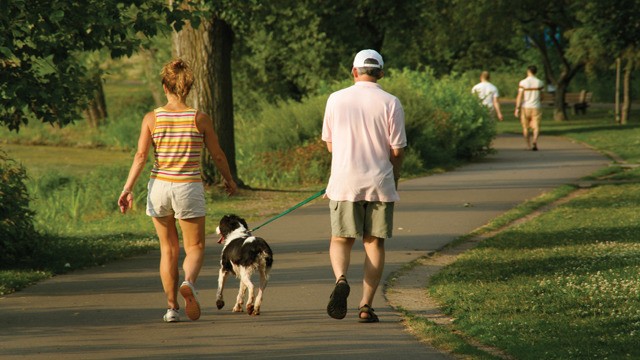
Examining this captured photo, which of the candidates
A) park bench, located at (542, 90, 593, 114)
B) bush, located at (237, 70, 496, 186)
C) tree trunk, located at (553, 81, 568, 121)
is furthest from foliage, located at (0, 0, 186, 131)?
park bench, located at (542, 90, 593, 114)

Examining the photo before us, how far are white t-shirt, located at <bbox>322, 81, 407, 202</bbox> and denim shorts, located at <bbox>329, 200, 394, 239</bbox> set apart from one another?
0.07m

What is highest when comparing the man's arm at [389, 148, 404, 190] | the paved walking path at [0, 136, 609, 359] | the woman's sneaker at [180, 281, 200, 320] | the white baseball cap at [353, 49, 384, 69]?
the white baseball cap at [353, 49, 384, 69]

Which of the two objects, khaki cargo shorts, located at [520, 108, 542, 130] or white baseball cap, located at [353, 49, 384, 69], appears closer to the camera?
white baseball cap, located at [353, 49, 384, 69]

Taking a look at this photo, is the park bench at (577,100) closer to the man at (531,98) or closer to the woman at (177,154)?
the man at (531,98)

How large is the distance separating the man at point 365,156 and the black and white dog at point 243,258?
22.1 inches

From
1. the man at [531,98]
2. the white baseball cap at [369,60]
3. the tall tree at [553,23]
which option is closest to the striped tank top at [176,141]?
the white baseball cap at [369,60]

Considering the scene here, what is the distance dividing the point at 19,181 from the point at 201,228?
4305 millimetres

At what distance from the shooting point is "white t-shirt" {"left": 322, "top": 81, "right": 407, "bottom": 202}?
8.66 meters

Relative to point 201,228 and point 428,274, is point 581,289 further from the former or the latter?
point 201,228

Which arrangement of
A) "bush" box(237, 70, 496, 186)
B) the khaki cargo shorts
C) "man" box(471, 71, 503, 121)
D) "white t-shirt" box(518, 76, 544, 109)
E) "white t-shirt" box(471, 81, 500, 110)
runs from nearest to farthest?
"bush" box(237, 70, 496, 186) < "white t-shirt" box(518, 76, 544, 109) < the khaki cargo shorts < "man" box(471, 71, 503, 121) < "white t-shirt" box(471, 81, 500, 110)

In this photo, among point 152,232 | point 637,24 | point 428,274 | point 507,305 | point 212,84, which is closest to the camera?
point 507,305

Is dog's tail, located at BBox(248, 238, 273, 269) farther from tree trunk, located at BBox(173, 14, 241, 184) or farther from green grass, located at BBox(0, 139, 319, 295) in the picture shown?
tree trunk, located at BBox(173, 14, 241, 184)

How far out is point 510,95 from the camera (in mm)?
77125

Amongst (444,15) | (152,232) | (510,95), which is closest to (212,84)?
(152,232)
